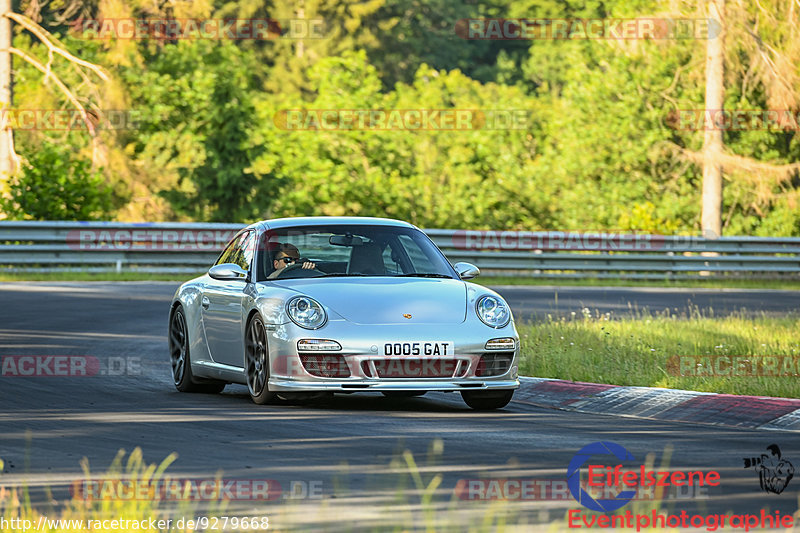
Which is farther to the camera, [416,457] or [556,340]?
[556,340]

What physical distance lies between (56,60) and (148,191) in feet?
17.4

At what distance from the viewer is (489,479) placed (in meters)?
7.32

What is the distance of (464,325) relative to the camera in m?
10.6

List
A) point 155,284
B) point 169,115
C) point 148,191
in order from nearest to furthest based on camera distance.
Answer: point 155,284 → point 169,115 → point 148,191

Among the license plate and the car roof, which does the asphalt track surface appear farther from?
the car roof

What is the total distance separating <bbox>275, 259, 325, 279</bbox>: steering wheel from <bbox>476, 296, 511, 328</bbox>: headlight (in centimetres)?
132

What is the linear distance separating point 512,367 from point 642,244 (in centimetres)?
2081

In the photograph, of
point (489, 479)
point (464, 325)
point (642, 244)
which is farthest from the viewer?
point (642, 244)

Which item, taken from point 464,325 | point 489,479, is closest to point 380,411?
point 464,325

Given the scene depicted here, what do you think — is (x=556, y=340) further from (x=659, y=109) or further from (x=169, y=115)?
(x=169, y=115)

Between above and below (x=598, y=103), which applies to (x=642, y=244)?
below

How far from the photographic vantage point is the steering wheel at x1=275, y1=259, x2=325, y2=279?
37.4 ft

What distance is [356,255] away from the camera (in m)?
11.6

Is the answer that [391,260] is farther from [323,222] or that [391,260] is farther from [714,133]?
[714,133]
